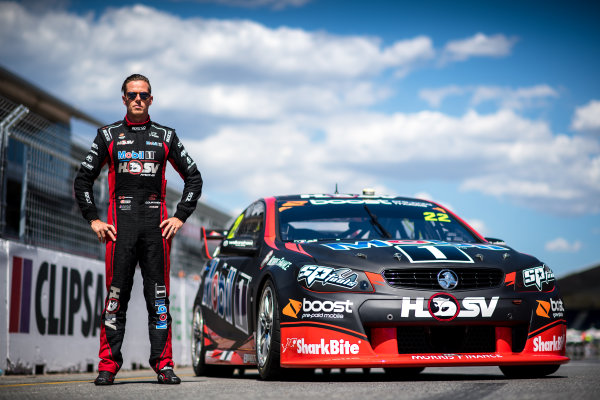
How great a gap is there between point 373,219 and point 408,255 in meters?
1.44

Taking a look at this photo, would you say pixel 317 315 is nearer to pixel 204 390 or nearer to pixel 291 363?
pixel 291 363

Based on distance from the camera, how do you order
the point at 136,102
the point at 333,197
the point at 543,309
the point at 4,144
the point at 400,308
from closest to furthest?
the point at 400,308 < the point at 136,102 < the point at 543,309 < the point at 333,197 < the point at 4,144

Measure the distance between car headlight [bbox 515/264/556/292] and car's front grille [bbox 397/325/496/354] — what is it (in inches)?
14.2

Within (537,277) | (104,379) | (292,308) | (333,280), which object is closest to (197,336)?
(104,379)

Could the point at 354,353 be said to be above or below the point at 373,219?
below

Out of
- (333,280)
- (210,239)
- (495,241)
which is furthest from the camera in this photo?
(210,239)

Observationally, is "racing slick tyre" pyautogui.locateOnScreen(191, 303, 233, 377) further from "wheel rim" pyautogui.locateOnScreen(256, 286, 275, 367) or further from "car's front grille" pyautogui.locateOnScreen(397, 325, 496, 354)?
"car's front grille" pyautogui.locateOnScreen(397, 325, 496, 354)

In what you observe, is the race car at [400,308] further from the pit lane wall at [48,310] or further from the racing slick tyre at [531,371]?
the pit lane wall at [48,310]

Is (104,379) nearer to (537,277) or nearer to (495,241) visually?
(537,277)

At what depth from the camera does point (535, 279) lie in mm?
6312

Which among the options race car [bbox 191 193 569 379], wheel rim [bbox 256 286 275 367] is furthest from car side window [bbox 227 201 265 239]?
wheel rim [bbox 256 286 275 367]

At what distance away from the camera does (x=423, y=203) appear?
7957 mm

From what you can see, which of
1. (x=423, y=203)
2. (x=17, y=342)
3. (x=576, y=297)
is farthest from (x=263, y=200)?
(x=576, y=297)

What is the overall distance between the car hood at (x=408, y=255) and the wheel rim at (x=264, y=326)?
0.40 m
